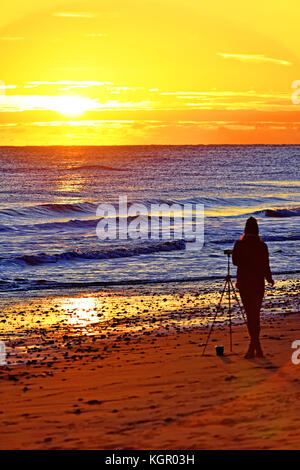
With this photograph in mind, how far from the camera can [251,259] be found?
8453mm

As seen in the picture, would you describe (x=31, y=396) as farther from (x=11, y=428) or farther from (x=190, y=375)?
(x=190, y=375)

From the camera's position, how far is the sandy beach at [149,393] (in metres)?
5.79

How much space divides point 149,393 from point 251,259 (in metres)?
2.38

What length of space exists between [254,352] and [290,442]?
3208 millimetres

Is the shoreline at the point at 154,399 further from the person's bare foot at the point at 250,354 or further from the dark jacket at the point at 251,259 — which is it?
the dark jacket at the point at 251,259

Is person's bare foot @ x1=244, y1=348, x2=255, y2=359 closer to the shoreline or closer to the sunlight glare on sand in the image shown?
the shoreline

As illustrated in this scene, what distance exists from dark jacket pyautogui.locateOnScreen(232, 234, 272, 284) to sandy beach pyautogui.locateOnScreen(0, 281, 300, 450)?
45.5 inches

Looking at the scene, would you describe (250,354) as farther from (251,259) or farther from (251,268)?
(251,259)

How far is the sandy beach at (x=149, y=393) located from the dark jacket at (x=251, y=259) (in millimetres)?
1156

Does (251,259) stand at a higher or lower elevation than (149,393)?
higher

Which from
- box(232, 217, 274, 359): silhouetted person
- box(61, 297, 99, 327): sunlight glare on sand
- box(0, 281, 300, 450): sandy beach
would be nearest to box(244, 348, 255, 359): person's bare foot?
box(0, 281, 300, 450): sandy beach

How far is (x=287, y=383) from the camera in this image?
738cm

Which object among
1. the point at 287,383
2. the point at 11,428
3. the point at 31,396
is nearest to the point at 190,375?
the point at 287,383

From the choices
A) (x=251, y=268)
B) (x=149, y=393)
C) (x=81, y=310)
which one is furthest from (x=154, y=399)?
(x=81, y=310)
